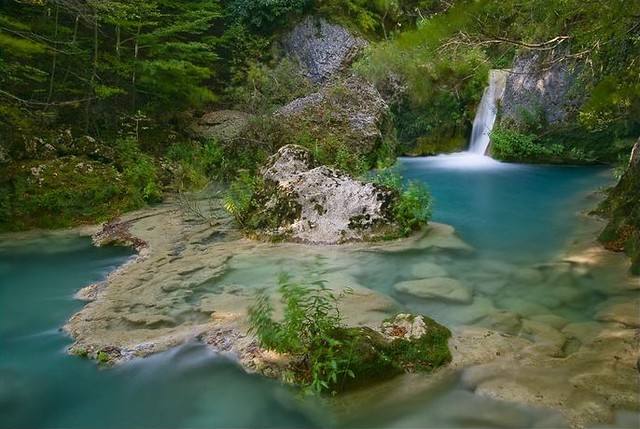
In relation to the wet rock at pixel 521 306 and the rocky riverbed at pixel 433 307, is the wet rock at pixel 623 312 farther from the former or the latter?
the wet rock at pixel 521 306

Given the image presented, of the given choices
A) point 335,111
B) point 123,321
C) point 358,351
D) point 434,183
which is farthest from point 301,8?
point 358,351

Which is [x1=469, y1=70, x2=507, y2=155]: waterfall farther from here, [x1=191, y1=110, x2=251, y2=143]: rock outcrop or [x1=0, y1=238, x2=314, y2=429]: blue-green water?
[x1=0, y1=238, x2=314, y2=429]: blue-green water

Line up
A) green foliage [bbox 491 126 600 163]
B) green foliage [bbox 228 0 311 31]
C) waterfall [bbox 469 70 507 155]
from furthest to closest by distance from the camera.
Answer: green foliage [bbox 228 0 311 31]
waterfall [bbox 469 70 507 155]
green foliage [bbox 491 126 600 163]

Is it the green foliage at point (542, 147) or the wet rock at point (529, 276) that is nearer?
the wet rock at point (529, 276)

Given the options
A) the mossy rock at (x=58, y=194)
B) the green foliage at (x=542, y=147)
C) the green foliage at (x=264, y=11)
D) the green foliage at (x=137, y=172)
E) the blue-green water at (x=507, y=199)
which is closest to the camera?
the blue-green water at (x=507, y=199)

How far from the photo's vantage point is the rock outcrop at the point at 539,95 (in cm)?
1431

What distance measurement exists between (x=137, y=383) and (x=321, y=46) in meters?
14.7

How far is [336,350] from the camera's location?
13.0 ft

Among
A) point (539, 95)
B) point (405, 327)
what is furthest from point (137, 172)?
point (539, 95)

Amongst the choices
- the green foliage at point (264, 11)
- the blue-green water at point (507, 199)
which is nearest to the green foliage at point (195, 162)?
the blue-green water at point (507, 199)

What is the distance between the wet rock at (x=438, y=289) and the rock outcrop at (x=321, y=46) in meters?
12.0

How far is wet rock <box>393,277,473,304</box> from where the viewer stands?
554 cm

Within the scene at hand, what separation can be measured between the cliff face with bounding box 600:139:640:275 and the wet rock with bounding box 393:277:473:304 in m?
2.00

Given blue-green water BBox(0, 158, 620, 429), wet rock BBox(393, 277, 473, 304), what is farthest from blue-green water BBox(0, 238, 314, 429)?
wet rock BBox(393, 277, 473, 304)
